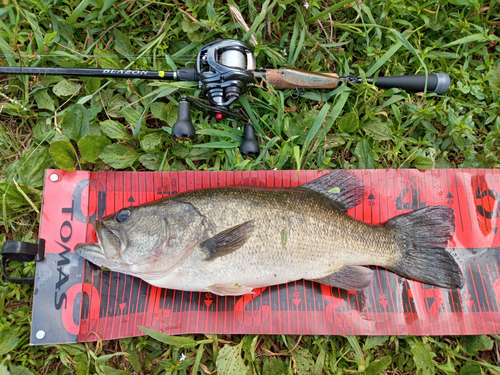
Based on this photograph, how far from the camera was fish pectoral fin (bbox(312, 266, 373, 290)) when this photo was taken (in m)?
2.66

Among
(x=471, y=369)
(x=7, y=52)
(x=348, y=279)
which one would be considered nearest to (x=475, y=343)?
(x=471, y=369)

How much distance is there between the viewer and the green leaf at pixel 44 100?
10.1 feet

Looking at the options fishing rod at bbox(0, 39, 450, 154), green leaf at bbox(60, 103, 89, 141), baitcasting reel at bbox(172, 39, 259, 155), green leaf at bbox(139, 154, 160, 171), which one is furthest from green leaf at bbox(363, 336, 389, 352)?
green leaf at bbox(60, 103, 89, 141)

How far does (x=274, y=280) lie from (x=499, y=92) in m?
3.07

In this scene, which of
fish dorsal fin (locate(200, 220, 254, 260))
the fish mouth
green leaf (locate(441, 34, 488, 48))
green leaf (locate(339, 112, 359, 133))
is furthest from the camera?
green leaf (locate(441, 34, 488, 48))

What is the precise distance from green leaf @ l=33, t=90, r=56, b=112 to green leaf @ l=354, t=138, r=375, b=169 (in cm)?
318

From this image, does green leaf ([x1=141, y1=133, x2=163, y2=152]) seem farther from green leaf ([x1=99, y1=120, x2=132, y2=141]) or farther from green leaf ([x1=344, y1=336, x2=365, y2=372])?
green leaf ([x1=344, y1=336, x2=365, y2=372])

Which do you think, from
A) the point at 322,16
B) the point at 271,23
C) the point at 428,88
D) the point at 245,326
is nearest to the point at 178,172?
the point at 245,326

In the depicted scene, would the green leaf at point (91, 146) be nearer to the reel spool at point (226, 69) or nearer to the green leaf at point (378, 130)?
the reel spool at point (226, 69)

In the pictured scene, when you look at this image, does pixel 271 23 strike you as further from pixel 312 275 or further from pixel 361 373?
pixel 361 373

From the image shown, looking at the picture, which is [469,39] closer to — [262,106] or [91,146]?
[262,106]

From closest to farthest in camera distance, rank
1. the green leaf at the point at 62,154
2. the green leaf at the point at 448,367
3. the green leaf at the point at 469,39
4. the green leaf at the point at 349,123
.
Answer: the green leaf at the point at 448,367, the green leaf at the point at 62,154, the green leaf at the point at 349,123, the green leaf at the point at 469,39

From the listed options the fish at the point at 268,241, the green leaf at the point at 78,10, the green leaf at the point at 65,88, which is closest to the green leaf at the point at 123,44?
the green leaf at the point at 78,10

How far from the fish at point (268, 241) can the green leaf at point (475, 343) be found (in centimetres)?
55
